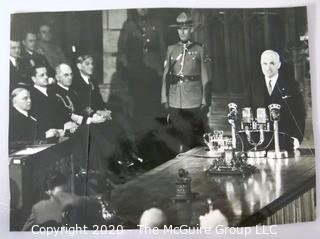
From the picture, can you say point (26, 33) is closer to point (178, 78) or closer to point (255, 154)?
point (178, 78)

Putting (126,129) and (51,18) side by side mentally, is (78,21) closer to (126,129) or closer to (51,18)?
(51,18)

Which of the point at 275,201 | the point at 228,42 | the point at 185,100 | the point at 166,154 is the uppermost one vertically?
the point at 228,42

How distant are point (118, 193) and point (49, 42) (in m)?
0.36

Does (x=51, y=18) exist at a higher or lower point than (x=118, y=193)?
higher

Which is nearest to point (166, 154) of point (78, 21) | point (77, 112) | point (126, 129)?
point (126, 129)

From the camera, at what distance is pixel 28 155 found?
78 centimetres

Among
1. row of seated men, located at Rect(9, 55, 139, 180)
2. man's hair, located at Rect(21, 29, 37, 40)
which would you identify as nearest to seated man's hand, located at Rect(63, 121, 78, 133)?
row of seated men, located at Rect(9, 55, 139, 180)

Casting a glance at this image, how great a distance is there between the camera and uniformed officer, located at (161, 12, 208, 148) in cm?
80

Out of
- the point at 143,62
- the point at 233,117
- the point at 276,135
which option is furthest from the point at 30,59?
the point at 276,135

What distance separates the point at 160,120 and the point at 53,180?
0.85 feet

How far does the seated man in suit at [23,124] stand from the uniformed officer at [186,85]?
254 mm

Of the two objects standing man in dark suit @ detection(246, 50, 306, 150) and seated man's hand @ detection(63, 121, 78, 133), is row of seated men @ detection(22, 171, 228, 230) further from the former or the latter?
standing man in dark suit @ detection(246, 50, 306, 150)

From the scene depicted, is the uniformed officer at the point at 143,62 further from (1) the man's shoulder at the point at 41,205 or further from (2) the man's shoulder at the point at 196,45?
(1) the man's shoulder at the point at 41,205

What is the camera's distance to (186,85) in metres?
0.81
